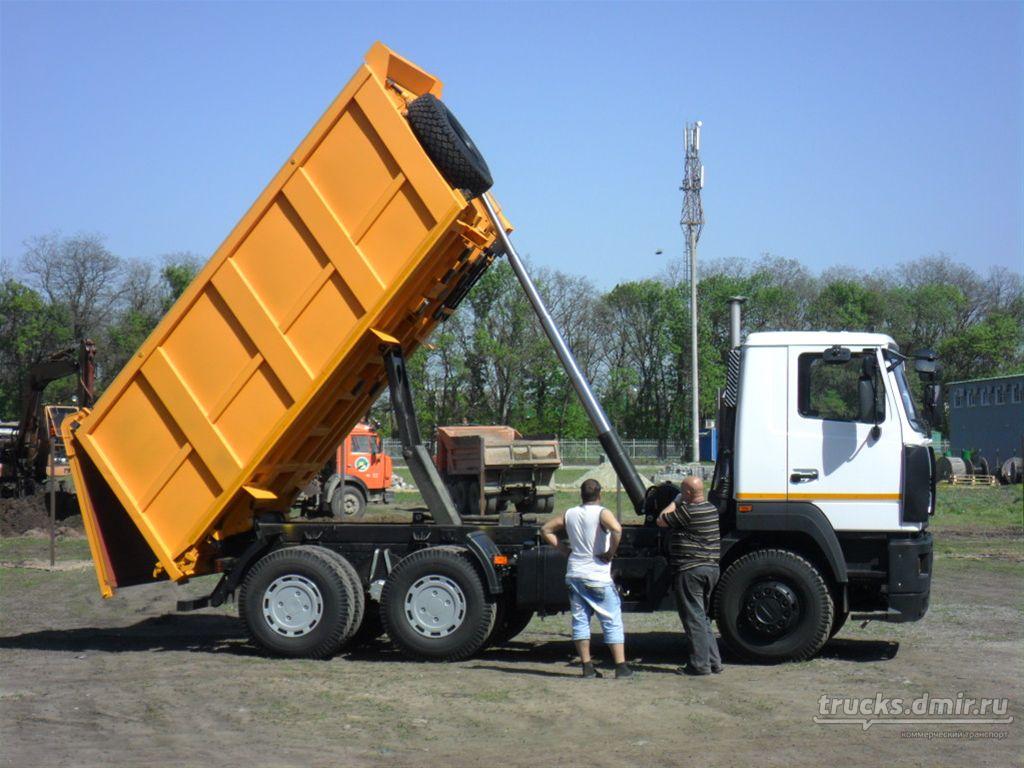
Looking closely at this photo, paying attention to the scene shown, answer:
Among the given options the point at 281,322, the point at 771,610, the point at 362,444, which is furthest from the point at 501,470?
the point at 771,610

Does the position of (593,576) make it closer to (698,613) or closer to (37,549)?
(698,613)

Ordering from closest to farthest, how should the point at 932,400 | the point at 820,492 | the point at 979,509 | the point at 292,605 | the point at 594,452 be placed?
the point at 820,492 → the point at 932,400 → the point at 292,605 → the point at 979,509 → the point at 594,452

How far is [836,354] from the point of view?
10.2 meters

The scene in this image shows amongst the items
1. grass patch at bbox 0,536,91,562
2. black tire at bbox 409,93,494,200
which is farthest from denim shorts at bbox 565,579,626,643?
grass patch at bbox 0,536,91,562

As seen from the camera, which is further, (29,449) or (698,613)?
(29,449)

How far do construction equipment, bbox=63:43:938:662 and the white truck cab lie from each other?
19 mm

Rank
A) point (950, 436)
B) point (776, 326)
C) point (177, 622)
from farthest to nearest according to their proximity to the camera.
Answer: point (776, 326) < point (950, 436) < point (177, 622)

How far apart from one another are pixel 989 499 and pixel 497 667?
29.1 m

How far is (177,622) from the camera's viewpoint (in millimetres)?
13641

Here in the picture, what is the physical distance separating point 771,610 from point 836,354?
224 centimetres

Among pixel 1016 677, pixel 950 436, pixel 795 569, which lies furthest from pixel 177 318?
pixel 950 436

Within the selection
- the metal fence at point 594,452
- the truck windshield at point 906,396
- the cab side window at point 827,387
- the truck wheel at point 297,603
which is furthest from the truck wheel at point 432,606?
the metal fence at point 594,452

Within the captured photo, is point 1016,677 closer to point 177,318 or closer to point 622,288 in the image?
point 177,318

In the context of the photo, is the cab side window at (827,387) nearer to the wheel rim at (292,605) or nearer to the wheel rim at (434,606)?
the wheel rim at (434,606)
